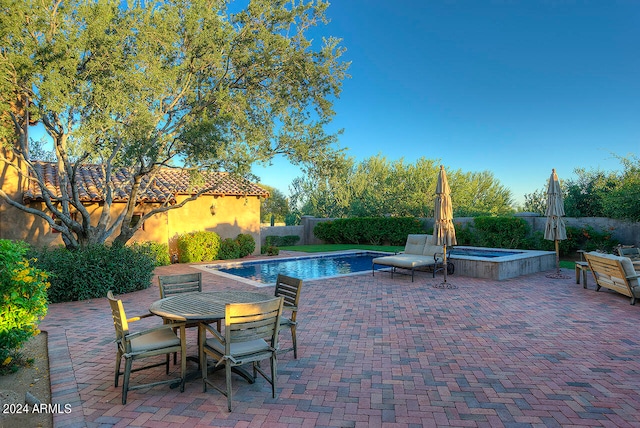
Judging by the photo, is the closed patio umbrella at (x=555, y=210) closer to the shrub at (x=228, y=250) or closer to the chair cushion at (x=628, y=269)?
the chair cushion at (x=628, y=269)

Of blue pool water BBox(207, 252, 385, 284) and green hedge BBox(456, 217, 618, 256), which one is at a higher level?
green hedge BBox(456, 217, 618, 256)

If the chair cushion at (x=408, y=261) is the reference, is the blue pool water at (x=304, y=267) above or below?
below

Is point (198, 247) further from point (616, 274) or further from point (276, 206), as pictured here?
point (276, 206)

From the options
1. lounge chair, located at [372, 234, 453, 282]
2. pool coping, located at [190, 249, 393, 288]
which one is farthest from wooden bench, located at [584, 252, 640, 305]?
pool coping, located at [190, 249, 393, 288]

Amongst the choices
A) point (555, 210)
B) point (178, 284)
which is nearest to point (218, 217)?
point (178, 284)

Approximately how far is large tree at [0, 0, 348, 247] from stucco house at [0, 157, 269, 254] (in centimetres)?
142

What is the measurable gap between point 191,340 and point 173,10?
7.88m

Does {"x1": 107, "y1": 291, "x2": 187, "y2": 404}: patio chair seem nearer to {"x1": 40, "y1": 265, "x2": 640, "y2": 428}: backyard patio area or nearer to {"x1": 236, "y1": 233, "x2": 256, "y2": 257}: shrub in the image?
{"x1": 40, "y1": 265, "x2": 640, "y2": 428}: backyard patio area

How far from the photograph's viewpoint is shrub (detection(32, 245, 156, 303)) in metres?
8.22

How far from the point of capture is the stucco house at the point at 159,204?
12508mm

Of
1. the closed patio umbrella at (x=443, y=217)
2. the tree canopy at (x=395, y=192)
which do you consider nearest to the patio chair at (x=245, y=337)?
the closed patio umbrella at (x=443, y=217)

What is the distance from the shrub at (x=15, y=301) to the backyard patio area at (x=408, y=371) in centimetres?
56

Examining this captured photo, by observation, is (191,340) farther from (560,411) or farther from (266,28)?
(266,28)

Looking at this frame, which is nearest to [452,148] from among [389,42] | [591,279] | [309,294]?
[389,42]
